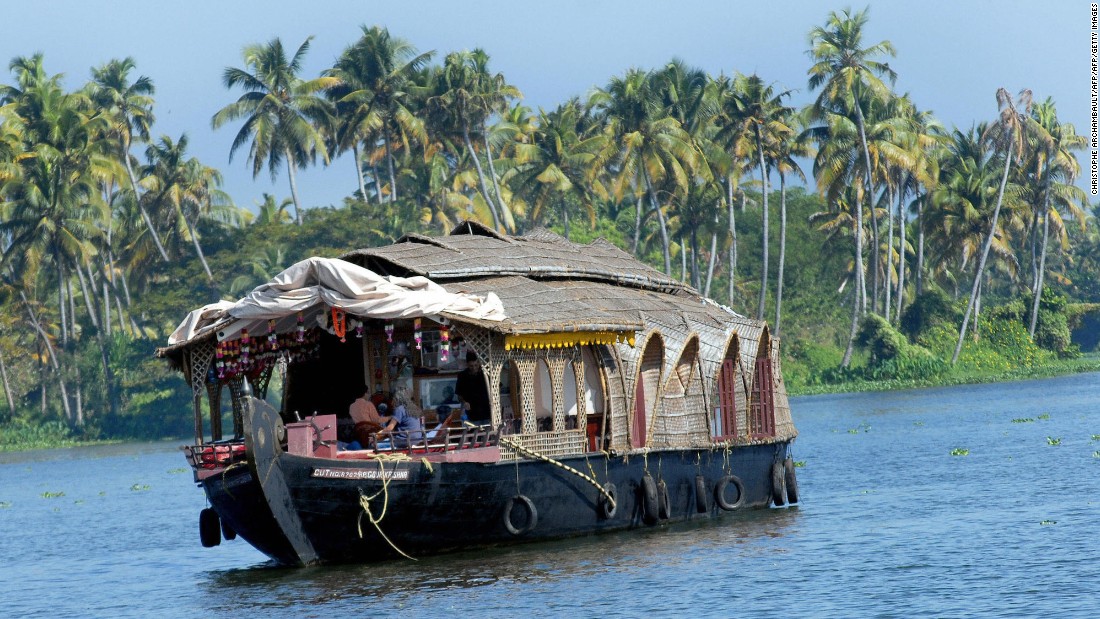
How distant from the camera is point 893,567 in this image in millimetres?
17172

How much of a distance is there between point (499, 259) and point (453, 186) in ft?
147

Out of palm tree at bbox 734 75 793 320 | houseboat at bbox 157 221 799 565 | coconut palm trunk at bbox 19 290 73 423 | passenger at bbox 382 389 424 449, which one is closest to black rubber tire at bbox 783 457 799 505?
houseboat at bbox 157 221 799 565

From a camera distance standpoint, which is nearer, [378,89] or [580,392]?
[580,392]

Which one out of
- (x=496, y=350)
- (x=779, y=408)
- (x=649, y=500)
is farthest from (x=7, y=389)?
(x=496, y=350)

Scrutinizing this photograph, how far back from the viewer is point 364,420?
18.2 m

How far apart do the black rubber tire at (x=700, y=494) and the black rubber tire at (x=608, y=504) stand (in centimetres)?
207

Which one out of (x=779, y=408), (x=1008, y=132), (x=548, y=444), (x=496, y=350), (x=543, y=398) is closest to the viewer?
(x=496, y=350)

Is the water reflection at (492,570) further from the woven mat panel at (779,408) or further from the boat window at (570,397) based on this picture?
the woven mat panel at (779,408)

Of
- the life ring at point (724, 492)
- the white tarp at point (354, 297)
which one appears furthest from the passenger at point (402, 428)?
the life ring at point (724, 492)

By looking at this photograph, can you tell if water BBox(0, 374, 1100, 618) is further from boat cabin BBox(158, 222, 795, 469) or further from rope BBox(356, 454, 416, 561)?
boat cabin BBox(158, 222, 795, 469)

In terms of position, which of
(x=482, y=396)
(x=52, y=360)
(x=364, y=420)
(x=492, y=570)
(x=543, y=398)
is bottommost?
(x=492, y=570)

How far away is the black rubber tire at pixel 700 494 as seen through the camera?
819 inches

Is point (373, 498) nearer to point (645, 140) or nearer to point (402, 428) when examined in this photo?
Result: point (402, 428)

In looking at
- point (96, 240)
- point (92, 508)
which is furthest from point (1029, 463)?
point (96, 240)
